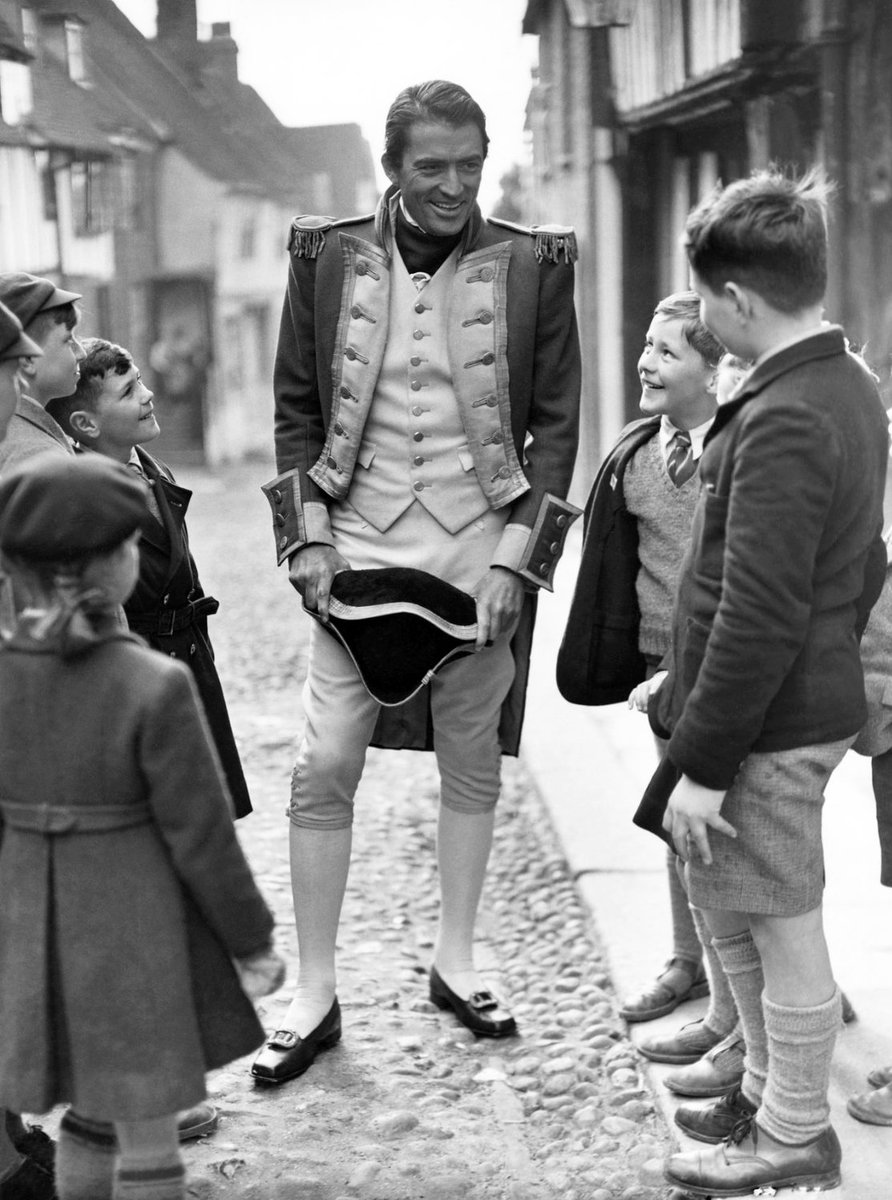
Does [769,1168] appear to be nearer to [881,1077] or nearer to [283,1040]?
[881,1077]

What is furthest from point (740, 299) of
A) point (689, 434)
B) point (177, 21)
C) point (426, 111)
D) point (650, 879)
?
point (177, 21)

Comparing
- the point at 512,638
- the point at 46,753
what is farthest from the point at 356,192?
the point at 46,753

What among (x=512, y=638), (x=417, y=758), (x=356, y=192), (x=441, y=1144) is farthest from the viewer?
(x=356, y=192)

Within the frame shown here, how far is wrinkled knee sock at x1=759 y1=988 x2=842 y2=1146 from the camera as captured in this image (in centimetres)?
253

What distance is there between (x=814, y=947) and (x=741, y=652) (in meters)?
0.55

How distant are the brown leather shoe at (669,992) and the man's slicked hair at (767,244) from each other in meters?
1.73

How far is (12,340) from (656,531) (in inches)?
52.1

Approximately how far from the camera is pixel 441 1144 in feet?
10.0

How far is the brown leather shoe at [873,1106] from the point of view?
287 centimetres

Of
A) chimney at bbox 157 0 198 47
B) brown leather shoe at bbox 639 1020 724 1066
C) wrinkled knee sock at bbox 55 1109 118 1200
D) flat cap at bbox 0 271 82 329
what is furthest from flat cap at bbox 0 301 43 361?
chimney at bbox 157 0 198 47

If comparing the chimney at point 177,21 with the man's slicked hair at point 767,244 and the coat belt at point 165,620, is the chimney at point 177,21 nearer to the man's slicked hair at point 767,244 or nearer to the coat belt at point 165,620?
the coat belt at point 165,620

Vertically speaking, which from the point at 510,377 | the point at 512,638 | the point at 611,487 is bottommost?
the point at 512,638

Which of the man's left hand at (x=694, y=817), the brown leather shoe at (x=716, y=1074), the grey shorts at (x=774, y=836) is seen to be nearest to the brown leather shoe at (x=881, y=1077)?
the brown leather shoe at (x=716, y=1074)

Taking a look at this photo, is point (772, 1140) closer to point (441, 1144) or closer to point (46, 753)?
point (441, 1144)
